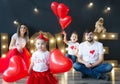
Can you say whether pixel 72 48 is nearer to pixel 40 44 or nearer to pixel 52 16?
pixel 52 16

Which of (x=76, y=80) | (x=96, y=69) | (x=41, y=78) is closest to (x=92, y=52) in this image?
(x=96, y=69)

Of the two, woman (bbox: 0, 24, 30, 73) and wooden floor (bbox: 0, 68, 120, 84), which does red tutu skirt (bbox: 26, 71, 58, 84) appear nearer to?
wooden floor (bbox: 0, 68, 120, 84)

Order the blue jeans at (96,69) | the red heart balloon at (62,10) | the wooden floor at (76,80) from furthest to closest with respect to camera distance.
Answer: the red heart balloon at (62,10) < the blue jeans at (96,69) < the wooden floor at (76,80)

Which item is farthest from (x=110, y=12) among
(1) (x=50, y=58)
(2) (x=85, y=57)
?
(1) (x=50, y=58)

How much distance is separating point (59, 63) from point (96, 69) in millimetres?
1168

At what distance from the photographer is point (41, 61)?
9.84ft

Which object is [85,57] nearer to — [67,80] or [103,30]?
[67,80]

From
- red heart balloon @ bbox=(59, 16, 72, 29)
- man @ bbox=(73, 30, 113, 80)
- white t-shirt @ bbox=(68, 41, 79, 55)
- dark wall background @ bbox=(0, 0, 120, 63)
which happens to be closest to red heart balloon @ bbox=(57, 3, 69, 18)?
red heart balloon @ bbox=(59, 16, 72, 29)

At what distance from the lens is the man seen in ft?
12.8

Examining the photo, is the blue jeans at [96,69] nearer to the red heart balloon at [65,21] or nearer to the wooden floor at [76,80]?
the wooden floor at [76,80]

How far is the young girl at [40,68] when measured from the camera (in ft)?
9.71

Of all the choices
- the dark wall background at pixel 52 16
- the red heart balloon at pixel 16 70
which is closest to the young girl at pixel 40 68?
the red heart balloon at pixel 16 70

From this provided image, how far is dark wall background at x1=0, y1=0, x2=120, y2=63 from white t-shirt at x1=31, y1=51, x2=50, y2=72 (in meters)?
2.42

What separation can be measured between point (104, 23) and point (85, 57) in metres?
1.56
